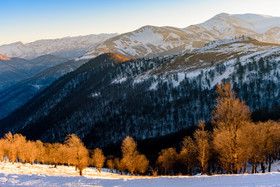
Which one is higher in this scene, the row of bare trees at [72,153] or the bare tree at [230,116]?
the bare tree at [230,116]

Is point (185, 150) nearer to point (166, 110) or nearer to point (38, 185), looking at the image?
point (38, 185)

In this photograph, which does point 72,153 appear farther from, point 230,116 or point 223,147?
point 230,116

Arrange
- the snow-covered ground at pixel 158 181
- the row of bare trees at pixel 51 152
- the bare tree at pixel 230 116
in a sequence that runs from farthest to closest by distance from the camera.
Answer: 1. the row of bare trees at pixel 51 152
2. the bare tree at pixel 230 116
3. the snow-covered ground at pixel 158 181

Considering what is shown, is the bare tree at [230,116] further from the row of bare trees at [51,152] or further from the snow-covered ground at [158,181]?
→ the row of bare trees at [51,152]

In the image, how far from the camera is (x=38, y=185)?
24156 mm

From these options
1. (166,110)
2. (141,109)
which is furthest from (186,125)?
(141,109)

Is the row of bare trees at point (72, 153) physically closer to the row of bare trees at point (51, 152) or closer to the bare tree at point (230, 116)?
the row of bare trees at point (51, 152)

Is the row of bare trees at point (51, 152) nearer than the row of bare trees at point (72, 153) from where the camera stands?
Yes

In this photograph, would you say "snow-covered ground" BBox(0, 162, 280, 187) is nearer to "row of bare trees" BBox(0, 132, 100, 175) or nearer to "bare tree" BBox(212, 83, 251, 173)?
"bare tree" BBox(212, 83, 251, 173)

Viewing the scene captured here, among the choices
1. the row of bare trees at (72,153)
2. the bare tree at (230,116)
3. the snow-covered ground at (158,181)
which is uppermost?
the bare tree at (230,116)

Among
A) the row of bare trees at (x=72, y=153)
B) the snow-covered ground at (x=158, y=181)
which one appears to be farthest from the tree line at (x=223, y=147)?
the snow-covered ground at (x=158, y=181)

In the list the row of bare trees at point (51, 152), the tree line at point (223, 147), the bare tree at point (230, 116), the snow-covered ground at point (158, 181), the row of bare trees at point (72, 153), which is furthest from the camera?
the row of bare trees at point (72, 153)

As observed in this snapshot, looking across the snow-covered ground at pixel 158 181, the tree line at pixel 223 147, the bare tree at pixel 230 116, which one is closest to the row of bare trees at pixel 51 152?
the tree line at pixel 223 147

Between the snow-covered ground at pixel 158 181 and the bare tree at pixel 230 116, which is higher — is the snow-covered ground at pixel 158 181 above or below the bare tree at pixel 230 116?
below
